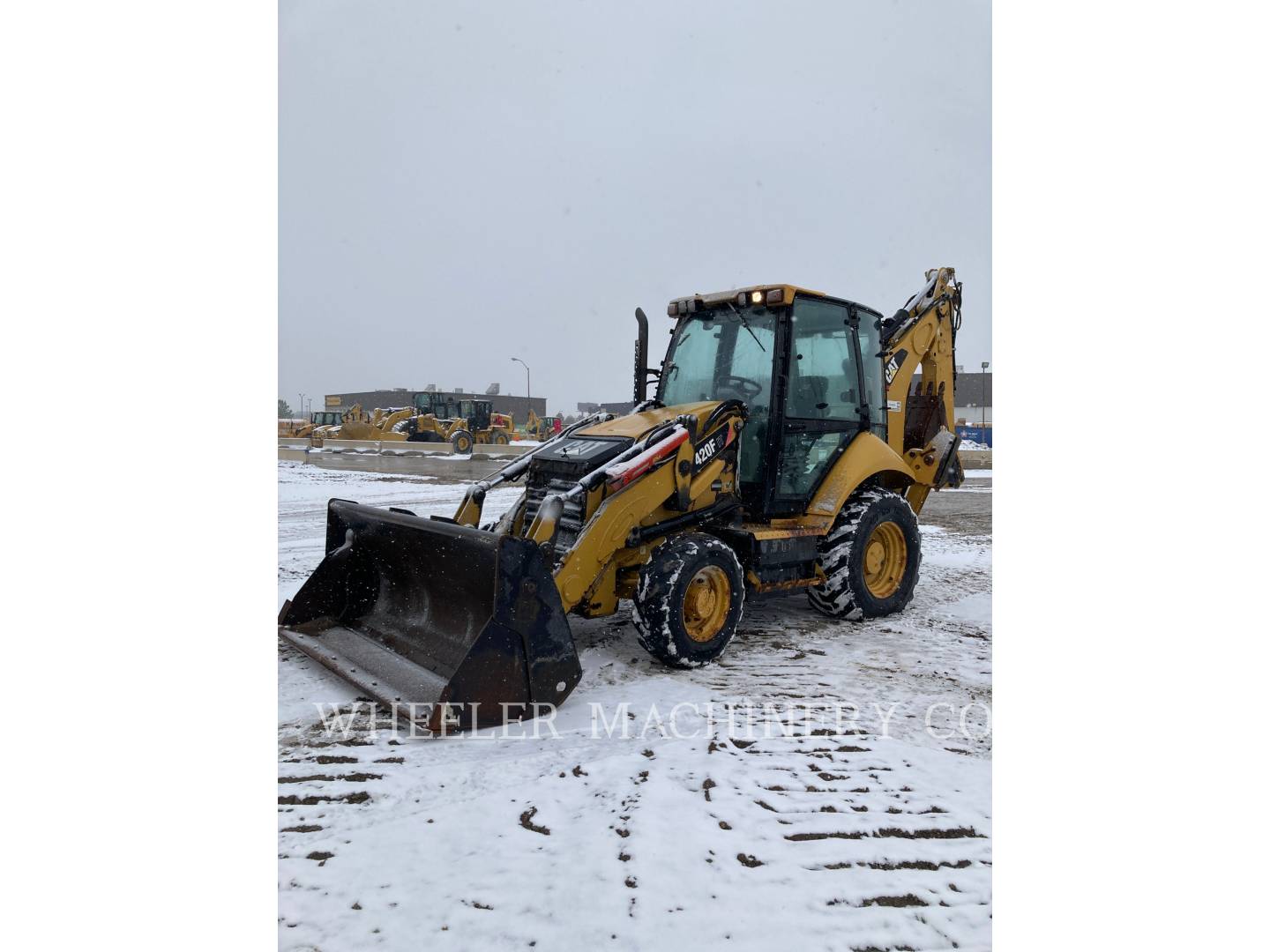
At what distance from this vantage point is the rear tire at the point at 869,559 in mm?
5281

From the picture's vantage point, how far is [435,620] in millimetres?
4289

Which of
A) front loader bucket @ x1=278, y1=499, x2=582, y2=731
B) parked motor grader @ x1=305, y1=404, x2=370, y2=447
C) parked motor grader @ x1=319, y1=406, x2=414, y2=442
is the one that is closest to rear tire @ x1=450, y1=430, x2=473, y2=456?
parked motor grader @ x1=319, y1=406, x2=414, y2=442

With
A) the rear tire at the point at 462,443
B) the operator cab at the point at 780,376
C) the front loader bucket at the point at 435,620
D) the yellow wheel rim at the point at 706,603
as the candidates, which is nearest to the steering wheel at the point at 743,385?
the operator cab at the point at 780,376

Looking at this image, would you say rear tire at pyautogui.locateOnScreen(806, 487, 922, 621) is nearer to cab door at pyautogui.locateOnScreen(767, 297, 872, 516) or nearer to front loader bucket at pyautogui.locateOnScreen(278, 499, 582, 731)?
cab door at pyautogui.locateOnScreen(767, 297, 872, 516)

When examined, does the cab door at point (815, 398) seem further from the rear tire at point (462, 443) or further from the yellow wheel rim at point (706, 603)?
the rear tire at point (462, 443)

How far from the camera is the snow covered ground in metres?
2.20

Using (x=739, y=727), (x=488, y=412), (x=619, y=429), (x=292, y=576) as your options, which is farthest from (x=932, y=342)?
(x=488, y=412)

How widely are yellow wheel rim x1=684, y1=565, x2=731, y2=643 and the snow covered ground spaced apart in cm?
24

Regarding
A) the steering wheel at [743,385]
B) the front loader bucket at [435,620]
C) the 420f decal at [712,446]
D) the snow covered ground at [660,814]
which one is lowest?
the snow covered ground at [660,814]

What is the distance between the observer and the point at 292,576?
651 centimetres

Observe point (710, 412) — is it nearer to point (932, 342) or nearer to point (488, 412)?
point (932, 342)

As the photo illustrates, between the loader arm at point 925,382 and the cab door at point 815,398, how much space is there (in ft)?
2.26

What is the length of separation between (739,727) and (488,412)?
31862mm

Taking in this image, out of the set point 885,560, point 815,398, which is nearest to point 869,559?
point 885,560
